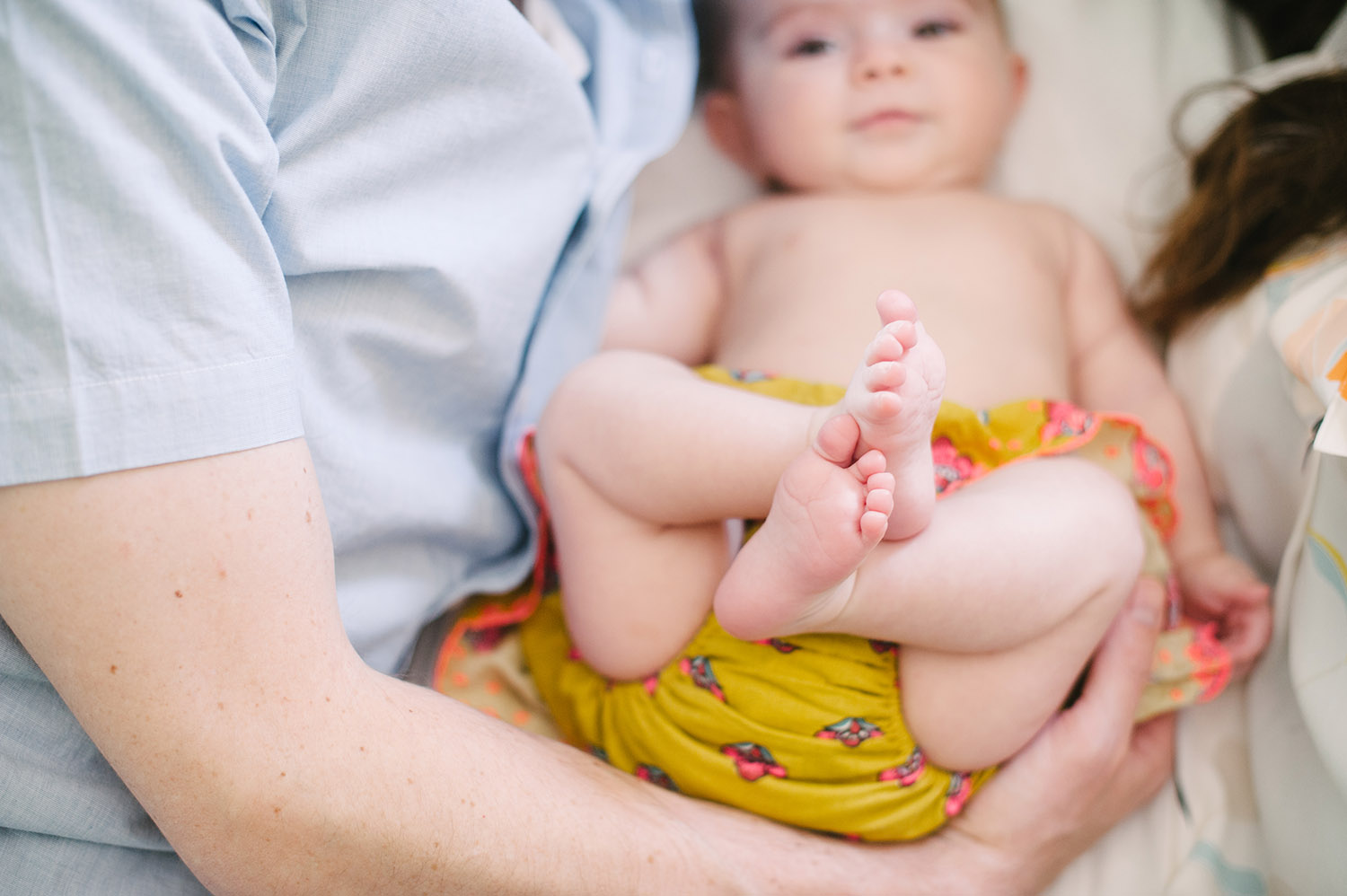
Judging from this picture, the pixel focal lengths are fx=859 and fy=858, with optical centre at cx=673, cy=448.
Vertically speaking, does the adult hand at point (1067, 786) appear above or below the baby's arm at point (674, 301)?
below

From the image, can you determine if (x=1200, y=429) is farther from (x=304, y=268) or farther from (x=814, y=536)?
(x=304, y=268)

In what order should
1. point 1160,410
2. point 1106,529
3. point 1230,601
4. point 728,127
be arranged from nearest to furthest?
1. point 1106,529
2. point 1230,601
3. point 1160,410
4. point 728,127

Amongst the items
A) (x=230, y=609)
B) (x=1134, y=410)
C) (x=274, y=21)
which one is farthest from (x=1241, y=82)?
(x=230, y=609)

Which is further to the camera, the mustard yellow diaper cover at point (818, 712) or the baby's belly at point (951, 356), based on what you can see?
the baby's belly at point (951, 356)

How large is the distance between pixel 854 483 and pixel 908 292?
48 cm

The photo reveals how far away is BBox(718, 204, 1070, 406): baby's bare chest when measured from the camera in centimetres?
98

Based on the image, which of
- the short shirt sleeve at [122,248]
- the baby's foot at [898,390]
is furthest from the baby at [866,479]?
the short shirt sleeve at [122,248]

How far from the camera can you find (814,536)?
613 mm

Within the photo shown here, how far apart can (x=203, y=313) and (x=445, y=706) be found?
357 mm

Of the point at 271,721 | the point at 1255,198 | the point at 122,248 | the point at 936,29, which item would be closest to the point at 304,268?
the point at 122,248

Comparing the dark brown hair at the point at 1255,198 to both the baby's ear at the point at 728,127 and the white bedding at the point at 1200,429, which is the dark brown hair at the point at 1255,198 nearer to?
the white bedding at the point at 1200,429

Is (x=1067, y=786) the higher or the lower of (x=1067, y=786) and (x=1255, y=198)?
the lower

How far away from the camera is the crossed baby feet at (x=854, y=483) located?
0.59 m

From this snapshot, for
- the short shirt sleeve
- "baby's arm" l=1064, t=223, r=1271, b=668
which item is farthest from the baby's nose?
the short shirt sleeve
